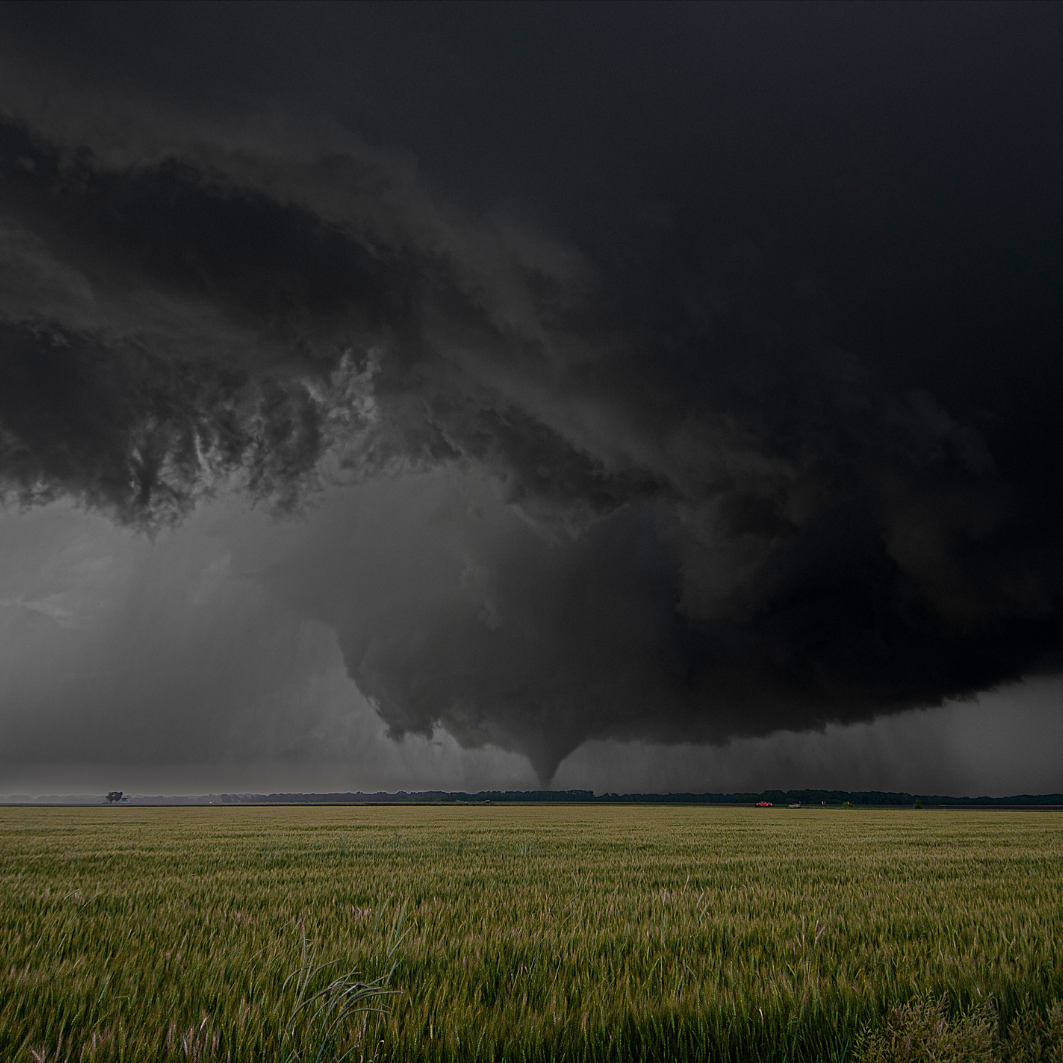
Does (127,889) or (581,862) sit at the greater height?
(127,889)

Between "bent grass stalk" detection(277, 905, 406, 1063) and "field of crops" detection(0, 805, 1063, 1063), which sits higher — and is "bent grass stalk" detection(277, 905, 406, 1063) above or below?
above

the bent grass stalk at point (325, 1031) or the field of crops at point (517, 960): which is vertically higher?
the bent grass stalk at point (325, 1031)

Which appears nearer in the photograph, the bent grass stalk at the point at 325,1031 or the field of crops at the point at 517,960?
the bent grass stalk at the point at 325,1031

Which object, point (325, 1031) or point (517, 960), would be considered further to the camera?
point (517, 960)

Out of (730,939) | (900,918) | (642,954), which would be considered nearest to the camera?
(642,954)

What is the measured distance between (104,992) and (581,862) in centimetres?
921

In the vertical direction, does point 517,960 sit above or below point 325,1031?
below

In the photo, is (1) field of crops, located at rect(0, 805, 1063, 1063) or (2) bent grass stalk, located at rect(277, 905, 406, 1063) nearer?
(2) bent grass stalk, located at rect(277, 905, 406, 1063)

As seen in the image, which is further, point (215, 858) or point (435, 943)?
point (215, 858)

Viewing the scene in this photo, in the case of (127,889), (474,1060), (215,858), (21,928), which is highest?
(474,1060)

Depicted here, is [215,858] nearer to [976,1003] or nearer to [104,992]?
[104,992]

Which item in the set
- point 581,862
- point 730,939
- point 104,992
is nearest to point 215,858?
point 581,862

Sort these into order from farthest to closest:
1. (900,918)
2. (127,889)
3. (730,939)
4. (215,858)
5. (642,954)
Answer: (215,858) → (127,889) → (900,918) → (730,939) → (642,954)

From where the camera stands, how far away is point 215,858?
1217cm
